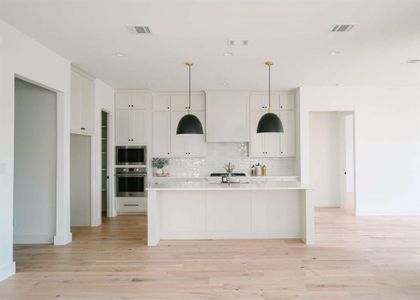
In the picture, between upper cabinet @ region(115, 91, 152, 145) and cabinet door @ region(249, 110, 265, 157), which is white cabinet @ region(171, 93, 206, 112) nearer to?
upper cabinet @ region(115, 91, 152, 145)

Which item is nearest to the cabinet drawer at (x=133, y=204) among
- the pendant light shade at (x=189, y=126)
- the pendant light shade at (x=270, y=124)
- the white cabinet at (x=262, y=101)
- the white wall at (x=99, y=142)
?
the white wall at (x=99, y=142)

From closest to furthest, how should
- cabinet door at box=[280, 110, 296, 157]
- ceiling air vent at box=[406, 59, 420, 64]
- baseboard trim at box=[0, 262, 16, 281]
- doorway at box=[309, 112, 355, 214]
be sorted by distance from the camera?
baseboard trim at box=[0, 262, 16, 281] → ceiling air vent at box=[406, 59, 420, 64] → cabinet door at box=[280, 110, 296, 157] → doorway at box=[309, 112, 355, 214]

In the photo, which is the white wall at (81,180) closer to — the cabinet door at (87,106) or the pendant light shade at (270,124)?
the cabinet door at (87,106)

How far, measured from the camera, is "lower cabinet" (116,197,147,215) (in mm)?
6961

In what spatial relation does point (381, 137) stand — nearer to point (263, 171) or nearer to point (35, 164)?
point (263, 171)

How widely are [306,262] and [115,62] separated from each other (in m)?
3.85

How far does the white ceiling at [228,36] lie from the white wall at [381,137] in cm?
91

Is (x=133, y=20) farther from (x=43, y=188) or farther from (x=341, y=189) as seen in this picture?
(x=341, y=189)

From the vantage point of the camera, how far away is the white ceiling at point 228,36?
309 cm

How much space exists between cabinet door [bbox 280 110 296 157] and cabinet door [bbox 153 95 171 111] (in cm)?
251

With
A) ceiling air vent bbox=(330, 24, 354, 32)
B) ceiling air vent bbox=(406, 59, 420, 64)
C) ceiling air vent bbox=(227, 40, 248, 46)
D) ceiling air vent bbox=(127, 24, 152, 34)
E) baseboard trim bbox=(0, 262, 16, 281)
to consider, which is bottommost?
baseboard trim bbox=(0, 262, 16, 281)

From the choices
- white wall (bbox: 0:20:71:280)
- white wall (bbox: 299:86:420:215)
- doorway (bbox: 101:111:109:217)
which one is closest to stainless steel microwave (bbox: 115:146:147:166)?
doorway (bbox: 101:111:109:217)

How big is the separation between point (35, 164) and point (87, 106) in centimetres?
140

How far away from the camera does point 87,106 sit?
564cm
